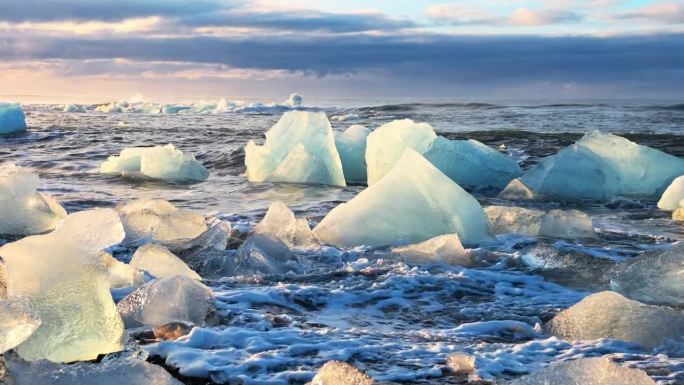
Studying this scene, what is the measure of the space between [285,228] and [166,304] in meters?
2.64

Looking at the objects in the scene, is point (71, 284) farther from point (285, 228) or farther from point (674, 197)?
point (674, 197)

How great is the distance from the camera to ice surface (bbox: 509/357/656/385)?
2.88 metres

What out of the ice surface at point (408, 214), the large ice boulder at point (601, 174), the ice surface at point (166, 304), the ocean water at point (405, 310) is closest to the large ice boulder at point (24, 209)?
the ocean water at point (405, 310)

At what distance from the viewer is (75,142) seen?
781 inches

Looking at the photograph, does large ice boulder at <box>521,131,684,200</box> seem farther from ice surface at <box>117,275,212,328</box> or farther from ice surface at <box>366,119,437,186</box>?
ice surface at <box>117,275,212,328</box>

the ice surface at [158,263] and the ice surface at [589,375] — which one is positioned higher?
the ice surface at [589,375]

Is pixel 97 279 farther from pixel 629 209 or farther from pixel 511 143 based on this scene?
pixel 511 143

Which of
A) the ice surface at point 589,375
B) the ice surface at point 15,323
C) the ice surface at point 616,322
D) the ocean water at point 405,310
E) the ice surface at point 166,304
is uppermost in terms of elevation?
the ice surface at point 15,323

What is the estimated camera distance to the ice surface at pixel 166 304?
4.03 m

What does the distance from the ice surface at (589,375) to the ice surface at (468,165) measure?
7885mm

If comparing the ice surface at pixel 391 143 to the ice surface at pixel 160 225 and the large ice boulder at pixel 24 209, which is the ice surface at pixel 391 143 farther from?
the large ice boulder at pixel 24 209

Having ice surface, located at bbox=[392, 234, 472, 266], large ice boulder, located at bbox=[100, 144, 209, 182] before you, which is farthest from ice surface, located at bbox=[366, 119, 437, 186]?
ice surface, located at bbox=[392, 234, 472, 266]

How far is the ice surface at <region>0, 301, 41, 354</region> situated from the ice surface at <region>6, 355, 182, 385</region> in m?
0.12

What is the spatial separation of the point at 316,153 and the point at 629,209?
4499mm
